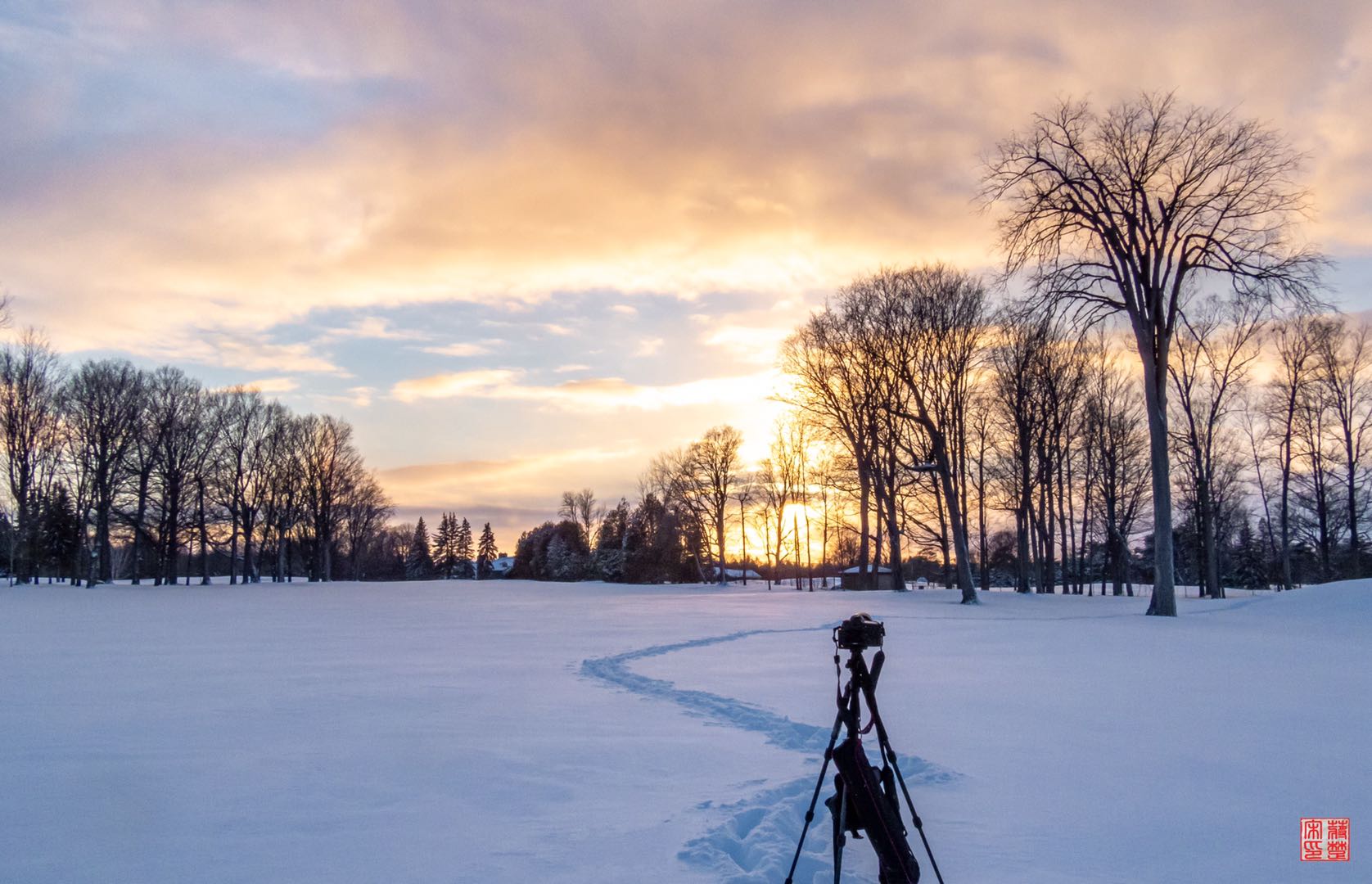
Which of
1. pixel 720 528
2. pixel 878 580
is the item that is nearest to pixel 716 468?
pixel 720 528

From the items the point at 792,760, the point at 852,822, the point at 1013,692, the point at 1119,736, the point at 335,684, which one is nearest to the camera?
the point at 852,822

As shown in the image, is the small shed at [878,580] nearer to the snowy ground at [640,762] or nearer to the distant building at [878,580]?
the distant building at [878,580]

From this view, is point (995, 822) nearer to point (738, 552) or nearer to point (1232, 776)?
point (1232, 776)

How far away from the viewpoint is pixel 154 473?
51562 mm

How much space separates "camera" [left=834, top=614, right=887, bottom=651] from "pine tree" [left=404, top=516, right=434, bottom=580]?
388 ft

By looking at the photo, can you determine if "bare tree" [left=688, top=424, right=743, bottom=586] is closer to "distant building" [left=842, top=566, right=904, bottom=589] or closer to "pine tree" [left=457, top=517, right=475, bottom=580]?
"distant building" [left=842, top=566, right=904, bottom=589]

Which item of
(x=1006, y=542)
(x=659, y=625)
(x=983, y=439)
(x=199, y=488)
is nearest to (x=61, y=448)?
(x=199, y=488)

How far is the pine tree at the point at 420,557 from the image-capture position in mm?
116438

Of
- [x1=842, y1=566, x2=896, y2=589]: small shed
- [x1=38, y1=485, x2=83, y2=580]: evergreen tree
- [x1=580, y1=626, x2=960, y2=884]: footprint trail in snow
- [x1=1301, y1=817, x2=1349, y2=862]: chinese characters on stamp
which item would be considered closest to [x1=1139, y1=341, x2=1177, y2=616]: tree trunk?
[x1=580, y1=626, x2=960, y2=884]: footprint trail in snow

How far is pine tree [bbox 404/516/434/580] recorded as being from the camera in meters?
116

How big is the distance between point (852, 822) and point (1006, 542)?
73.9 meters

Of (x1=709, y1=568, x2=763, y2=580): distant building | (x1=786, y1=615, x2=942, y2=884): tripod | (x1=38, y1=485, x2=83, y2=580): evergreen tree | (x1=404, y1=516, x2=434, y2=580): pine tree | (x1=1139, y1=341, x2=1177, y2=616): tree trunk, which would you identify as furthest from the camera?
(x1=404, y1=516, x2=434, y2=580): pine tree

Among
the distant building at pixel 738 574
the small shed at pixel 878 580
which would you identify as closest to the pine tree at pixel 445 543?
the distant building at pixel 738 574

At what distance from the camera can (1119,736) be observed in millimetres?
6621
